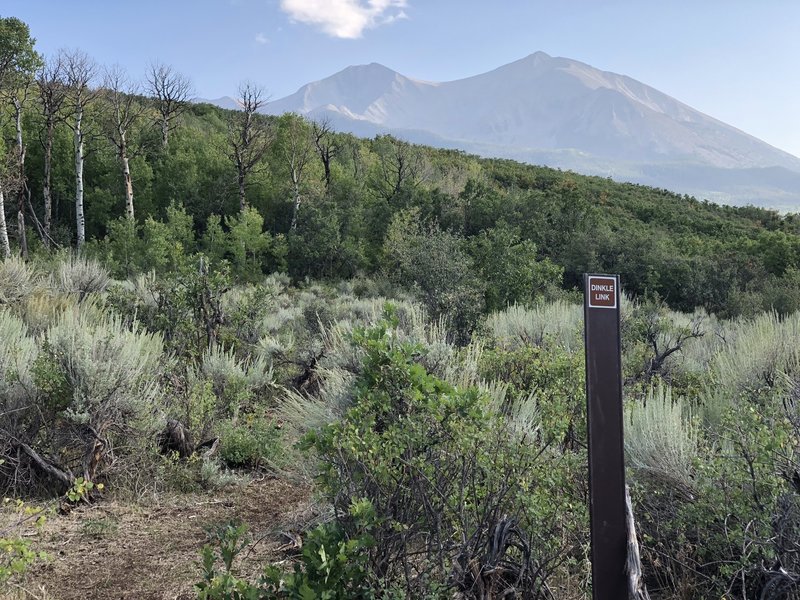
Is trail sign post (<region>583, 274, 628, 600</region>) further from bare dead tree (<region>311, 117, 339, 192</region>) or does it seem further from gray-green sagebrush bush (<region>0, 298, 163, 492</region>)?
bare dead tree (<region>311, 117, 339, 192</region>)

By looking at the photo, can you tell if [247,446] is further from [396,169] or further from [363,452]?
[396,169]

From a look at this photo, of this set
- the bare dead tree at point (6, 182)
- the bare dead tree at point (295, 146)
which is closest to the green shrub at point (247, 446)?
the bare dead tree at point (6, 182)

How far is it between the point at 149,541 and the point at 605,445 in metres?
3.26

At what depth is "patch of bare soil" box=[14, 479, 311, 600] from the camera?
3289mm

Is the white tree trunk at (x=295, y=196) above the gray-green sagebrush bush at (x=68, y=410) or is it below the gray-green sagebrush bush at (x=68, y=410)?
above

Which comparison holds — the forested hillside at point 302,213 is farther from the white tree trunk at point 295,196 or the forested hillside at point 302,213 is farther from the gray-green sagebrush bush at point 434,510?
the gray-green sagebrush bush at point 434,510

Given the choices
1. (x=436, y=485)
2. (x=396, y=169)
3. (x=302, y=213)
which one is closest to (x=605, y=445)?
(x=436, y=485)

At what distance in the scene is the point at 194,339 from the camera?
767 centimetres

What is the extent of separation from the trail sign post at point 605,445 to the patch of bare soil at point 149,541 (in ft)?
6.79

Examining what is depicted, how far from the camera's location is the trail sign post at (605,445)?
6.44 feet

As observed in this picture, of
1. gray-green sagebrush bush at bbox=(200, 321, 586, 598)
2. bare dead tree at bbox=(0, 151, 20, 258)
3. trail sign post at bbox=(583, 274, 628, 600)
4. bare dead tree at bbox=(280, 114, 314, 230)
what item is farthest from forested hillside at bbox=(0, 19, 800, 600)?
bare dead tree at bbox=(280, 114, 314, 230)

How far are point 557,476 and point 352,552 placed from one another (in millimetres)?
1081

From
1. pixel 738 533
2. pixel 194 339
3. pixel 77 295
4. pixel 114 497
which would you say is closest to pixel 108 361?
pixel 114 497

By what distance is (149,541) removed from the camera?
3881mm
